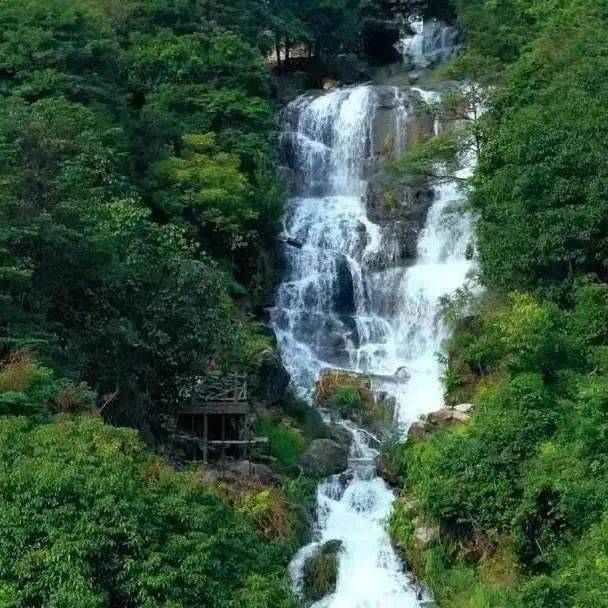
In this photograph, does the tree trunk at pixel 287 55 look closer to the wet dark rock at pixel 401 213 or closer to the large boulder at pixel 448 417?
the wet dark rock at pixel 401 213

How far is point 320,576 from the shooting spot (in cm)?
1675

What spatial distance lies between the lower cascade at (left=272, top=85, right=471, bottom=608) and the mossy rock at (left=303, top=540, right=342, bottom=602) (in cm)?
15

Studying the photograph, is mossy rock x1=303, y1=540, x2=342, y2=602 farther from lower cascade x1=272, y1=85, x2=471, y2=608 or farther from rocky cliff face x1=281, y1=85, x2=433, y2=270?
rocky cliff face x1=281, y1=85, x2=433, y2=270

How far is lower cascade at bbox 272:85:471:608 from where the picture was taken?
61.9 ft

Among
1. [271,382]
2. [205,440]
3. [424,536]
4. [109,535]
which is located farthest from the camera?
[271,382]

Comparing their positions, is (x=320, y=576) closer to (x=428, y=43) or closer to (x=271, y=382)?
(x=271, y=382)

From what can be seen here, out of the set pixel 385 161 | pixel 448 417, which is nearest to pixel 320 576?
pixel 448 417

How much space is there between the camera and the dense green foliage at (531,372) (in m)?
14.2

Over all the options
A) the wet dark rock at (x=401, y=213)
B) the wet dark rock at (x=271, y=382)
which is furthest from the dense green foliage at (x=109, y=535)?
the wet dark rock at (x=401, y=213)

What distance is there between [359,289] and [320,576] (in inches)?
458

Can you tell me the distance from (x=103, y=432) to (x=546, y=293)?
38.5ft

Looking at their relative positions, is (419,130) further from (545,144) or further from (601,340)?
(601,340)

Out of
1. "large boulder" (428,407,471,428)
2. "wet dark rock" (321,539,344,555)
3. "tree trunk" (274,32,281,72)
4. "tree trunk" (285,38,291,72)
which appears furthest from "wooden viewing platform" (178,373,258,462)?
"tree trunk" (285,38,291,72)

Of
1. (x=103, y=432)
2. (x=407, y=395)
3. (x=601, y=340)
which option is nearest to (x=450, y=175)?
(x=407, y=395)
